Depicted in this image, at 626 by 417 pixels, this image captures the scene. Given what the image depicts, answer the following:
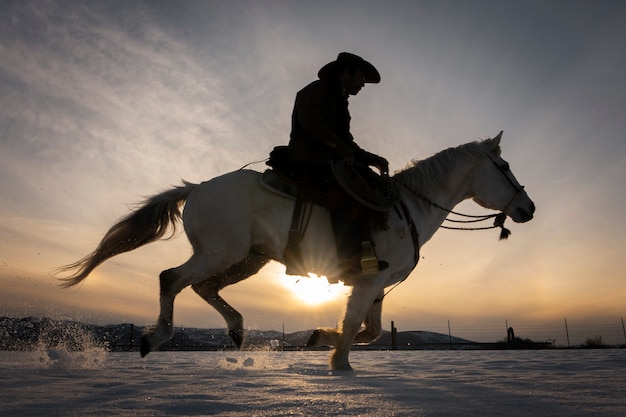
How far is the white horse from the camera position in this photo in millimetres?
4645

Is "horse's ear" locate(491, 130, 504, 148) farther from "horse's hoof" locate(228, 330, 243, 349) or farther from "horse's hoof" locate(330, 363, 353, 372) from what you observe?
"horse's hoof" locate(228, 330, 243, 349)

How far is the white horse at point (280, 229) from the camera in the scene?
464 centimetres

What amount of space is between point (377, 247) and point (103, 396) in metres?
3.06

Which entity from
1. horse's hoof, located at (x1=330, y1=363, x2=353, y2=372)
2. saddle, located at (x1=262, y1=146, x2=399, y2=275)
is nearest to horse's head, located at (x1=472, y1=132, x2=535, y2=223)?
saddle, located at (x1=262, y1=146, x2=399, y2=275)

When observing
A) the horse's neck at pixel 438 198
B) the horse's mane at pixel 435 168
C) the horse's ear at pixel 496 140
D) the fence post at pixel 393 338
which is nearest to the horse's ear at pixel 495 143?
the horse's ear at pixel 496 140

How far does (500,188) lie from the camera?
586 centimetres

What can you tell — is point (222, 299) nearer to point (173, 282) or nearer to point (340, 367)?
point (173, 282)

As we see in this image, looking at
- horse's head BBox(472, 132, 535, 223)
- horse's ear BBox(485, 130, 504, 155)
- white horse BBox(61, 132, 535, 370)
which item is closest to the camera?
white horse BBox(61, 132, 535, 370)

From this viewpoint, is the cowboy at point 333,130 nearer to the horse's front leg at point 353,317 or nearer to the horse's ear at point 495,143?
the horse's front leg at point 353,317

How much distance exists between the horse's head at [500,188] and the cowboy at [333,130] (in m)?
1.36

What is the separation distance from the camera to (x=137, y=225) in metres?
5.34

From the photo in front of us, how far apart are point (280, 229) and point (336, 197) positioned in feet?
2.14

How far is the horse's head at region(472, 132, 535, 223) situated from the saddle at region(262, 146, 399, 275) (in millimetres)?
1568

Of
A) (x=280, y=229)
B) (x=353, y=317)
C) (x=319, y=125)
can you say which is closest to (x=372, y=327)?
(x=353, y=317)
